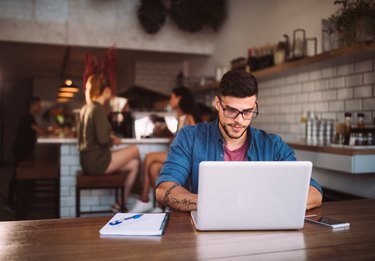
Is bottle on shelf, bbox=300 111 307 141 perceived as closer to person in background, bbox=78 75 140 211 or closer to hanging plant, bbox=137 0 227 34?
person in background, bbox=78 75 140 211

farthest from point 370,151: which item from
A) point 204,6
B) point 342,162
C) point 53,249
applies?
point 204,6

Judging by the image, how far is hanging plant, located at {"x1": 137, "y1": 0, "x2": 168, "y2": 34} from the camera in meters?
6.08

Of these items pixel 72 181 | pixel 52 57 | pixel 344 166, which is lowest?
pixel 72 181

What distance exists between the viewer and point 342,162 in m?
2.66

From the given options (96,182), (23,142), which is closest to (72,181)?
Result: (96,182)

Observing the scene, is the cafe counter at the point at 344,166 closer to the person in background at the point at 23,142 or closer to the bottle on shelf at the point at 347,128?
the bottle on shelf at the point at 347,128

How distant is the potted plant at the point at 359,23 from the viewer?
285 cm

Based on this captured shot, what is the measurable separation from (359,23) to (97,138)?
7.86 feet

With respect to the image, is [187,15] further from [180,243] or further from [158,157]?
[180,243]

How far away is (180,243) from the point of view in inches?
50.5

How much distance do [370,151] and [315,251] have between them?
5.15 ft

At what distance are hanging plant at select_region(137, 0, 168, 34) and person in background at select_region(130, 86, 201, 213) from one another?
2143 mm

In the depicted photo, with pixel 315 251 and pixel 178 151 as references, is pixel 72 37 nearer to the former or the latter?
pixel 178 151

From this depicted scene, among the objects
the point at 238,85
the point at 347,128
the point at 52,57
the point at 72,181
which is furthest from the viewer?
the point at 52,57
